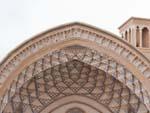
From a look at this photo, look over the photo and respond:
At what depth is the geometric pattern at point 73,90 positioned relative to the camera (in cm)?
1602

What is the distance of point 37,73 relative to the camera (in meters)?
15.3

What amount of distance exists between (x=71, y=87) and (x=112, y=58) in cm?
257

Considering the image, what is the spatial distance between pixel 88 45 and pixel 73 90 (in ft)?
8.57

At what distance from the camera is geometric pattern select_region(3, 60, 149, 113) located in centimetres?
1602

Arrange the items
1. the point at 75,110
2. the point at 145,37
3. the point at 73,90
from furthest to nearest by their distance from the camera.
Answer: the point at 75,110, the point at 73,90, the point at 145,37

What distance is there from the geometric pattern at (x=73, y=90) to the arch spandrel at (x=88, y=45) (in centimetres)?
106

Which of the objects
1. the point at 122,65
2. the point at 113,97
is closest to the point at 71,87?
the point at 113,97

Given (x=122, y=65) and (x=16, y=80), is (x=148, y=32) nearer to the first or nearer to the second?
(x=122, y=65)

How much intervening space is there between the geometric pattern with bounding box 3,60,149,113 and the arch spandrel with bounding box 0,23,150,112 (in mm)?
1064

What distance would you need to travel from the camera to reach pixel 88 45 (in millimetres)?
15188

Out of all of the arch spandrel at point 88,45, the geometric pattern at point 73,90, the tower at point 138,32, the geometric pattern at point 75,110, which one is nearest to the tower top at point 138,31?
the tower at point 138,32

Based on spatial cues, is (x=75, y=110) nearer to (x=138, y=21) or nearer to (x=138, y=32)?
(x=138, y=32)

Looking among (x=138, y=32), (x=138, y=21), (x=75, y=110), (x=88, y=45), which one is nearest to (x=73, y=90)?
(x=75, y=110)

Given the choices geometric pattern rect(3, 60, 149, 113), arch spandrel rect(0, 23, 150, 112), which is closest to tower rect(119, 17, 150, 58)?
arch spandrel rect(0, 23, 150, 112)
